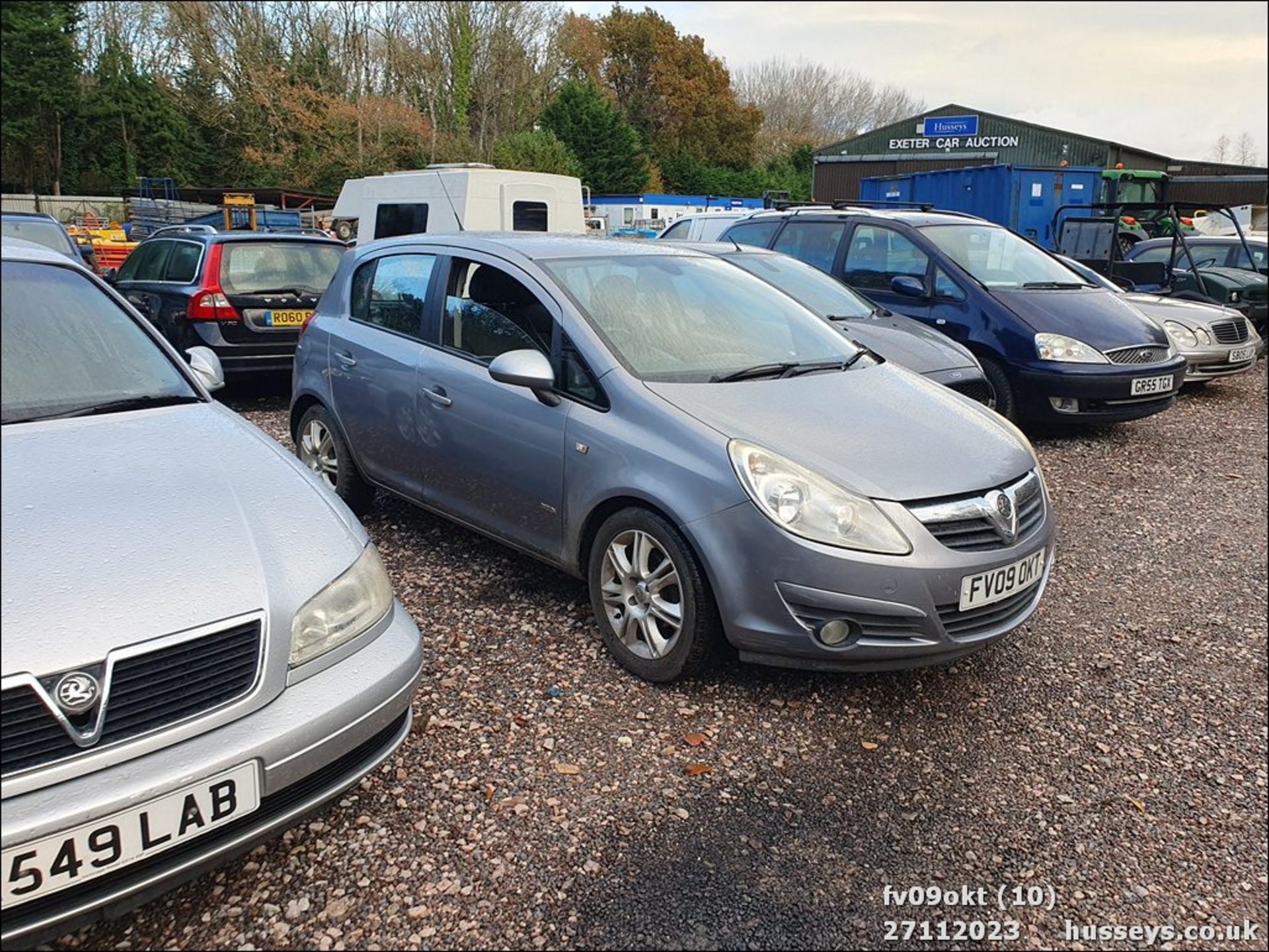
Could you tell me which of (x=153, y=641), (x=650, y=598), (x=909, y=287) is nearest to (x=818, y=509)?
(x=650, y=598)

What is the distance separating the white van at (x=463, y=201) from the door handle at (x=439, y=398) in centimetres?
915

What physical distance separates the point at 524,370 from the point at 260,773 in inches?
70.8

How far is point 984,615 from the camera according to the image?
3.05m

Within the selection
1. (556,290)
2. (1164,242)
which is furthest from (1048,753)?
(1164,242)

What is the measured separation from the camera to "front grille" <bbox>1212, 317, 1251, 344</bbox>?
8.98m

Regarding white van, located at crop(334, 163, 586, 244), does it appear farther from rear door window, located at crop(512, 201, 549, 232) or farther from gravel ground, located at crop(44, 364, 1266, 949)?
gravel ground, located at crop(44, 364, 1266, 949)

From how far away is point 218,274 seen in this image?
7754 millimetres

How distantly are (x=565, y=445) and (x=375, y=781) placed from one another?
4.44ft

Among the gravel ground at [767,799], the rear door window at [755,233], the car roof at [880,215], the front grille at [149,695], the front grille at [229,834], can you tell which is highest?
the car roof at [880,215]

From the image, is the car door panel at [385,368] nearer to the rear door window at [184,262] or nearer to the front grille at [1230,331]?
the rear door window at [184,262]

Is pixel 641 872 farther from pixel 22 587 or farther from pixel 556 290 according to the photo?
pixel 556 290

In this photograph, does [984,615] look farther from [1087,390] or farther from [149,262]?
[149,262]

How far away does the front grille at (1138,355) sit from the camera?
683cm

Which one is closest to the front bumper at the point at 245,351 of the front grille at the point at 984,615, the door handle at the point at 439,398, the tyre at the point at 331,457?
the tyre at the point at 331,457
